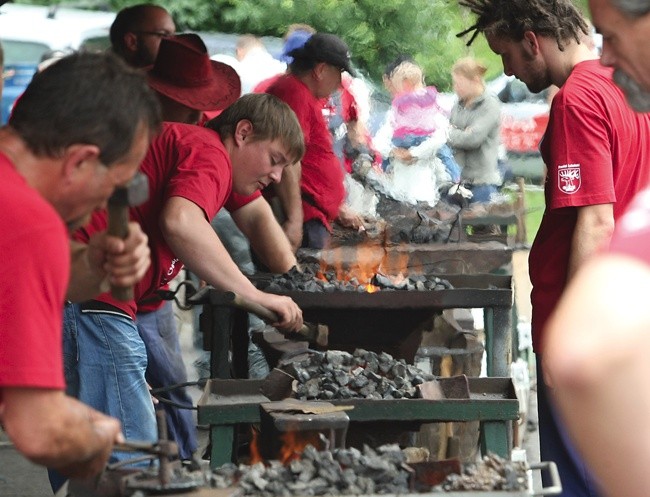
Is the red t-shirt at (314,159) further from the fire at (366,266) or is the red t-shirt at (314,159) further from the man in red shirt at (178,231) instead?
the man in red shirt at (178,231)

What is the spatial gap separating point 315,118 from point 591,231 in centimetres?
400

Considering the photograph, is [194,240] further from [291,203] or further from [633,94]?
[291,203]

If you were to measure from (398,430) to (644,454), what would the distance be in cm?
281

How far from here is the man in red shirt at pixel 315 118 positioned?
7.75 meters

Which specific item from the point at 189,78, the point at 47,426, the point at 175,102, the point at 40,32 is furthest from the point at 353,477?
the point at 40,32

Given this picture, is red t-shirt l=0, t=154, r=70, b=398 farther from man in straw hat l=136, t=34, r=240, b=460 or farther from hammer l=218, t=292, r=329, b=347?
man in straw hat l=136, t=34, r=240, b=460

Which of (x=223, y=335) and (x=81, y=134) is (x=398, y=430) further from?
(x=81, y=134)

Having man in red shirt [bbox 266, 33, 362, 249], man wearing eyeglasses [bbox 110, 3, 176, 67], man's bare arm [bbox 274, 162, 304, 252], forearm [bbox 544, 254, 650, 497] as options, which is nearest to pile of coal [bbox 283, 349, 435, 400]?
man wearing eyeglasses [bbox 110, 3, 176, 67]

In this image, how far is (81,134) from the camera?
2.57 m

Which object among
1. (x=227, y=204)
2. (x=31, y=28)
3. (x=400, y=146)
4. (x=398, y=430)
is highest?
(x=31, y=28)

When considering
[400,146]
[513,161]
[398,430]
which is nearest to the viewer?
[398,430]

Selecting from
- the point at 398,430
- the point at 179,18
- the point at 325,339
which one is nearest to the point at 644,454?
the point at 398,430

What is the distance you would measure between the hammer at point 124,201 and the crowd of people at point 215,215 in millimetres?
20

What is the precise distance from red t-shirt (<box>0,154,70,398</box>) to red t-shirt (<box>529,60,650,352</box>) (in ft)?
7.22
